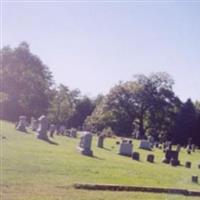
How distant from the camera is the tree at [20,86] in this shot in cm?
6462

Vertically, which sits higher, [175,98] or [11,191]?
[175,98]

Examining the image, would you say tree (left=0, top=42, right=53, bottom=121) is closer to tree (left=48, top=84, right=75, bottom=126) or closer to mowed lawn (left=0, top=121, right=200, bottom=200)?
tree (left=48, top=84, right=75, bottom=126)

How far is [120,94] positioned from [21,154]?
52877 mm

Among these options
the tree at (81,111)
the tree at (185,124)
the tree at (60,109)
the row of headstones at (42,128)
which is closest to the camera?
the row of headstones at (42,128)

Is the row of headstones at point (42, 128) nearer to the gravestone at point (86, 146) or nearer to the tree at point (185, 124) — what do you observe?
the gravestone at point (86, 146)

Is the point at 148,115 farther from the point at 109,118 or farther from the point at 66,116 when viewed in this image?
the point at 66,116

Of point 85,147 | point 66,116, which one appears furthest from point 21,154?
point 66,116

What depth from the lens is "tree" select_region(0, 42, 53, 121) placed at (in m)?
64.6

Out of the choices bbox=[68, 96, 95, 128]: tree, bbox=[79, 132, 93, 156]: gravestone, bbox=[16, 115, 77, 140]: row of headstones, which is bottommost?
bbox=[79, 132, 93, 156]: gravestone

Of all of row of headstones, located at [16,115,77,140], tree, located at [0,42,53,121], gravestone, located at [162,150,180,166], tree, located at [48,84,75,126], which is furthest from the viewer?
tree, located at [48,84,75,126]

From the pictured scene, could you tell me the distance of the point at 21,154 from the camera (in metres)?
21.1

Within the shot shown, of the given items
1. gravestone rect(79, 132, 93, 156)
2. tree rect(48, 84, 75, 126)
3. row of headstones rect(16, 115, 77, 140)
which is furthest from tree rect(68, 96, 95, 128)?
gravestone rect(79, 132, 93, 156)

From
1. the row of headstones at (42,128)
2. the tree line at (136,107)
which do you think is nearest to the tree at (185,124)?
the tree line at (136,107)

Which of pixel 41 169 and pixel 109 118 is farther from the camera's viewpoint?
pixel 109 118
